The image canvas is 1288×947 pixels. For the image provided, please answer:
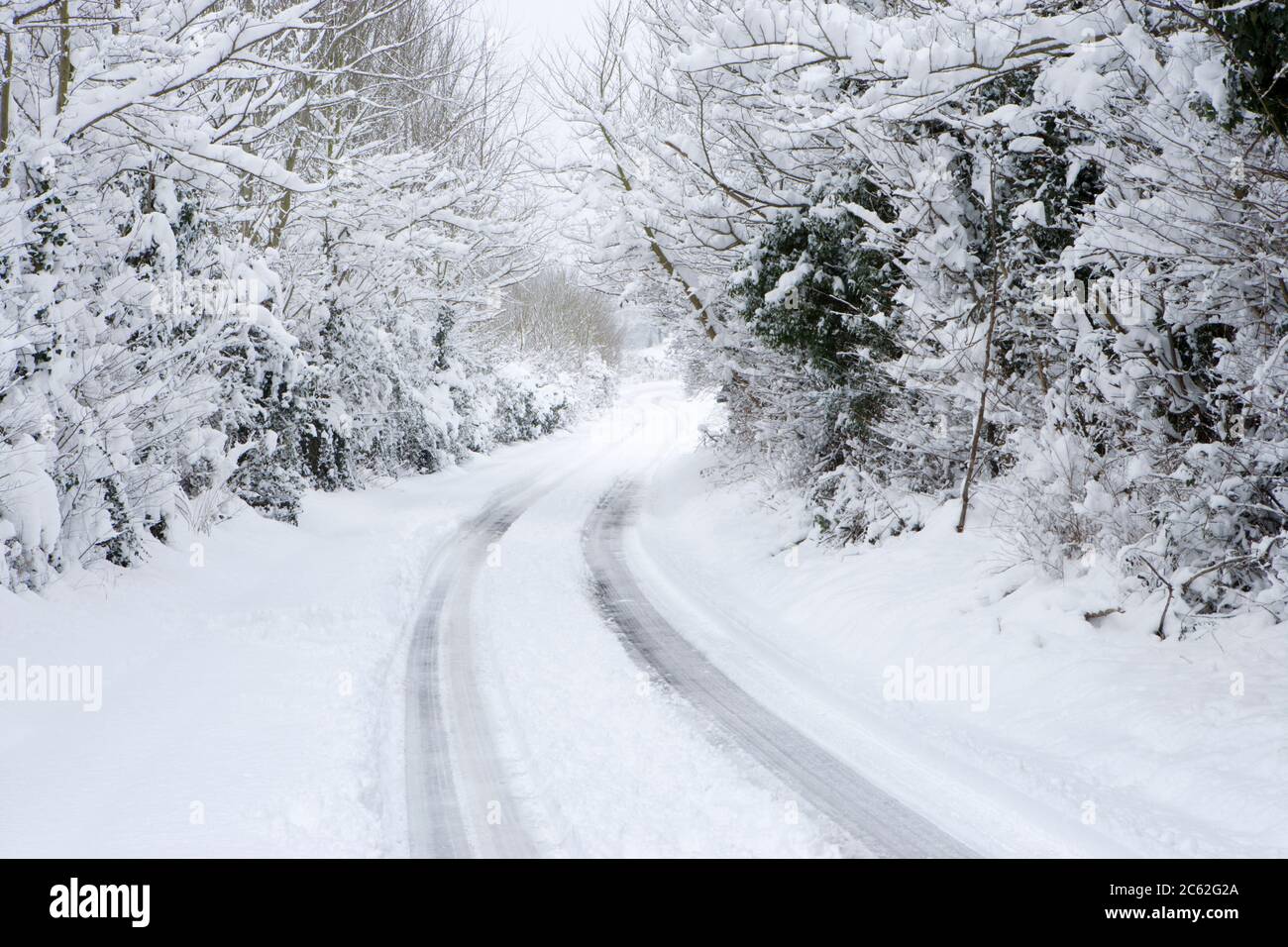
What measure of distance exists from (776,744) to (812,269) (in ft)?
23.9

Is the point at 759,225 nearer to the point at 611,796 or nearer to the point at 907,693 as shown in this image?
the point at 907,693

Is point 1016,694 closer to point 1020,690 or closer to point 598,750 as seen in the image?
point 1020,690

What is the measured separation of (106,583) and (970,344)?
8645 mm

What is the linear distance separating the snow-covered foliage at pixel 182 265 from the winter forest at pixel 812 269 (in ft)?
0.16

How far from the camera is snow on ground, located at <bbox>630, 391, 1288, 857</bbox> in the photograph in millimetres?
4234

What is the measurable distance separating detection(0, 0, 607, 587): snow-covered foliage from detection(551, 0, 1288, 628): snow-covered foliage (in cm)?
450

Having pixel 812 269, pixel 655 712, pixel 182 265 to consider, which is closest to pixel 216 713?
pixel 655 712

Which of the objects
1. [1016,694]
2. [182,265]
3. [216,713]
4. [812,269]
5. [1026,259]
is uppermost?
[812,269]

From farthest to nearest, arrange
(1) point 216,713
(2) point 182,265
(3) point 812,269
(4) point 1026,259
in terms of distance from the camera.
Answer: (3) point 812,269 < (2) point 182,265 < (4) point 1026,259 < (1) point 216,713

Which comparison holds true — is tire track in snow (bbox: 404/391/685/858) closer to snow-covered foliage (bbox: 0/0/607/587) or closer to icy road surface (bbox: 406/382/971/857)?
icy road surface (bbox: 406/382/971/857)

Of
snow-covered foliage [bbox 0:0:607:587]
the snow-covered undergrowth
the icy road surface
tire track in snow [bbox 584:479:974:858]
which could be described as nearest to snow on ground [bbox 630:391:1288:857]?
the snow-covered undergrowth

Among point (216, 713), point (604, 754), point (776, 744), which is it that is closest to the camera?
point (604, 754)

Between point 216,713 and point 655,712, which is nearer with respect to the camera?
point 216,713

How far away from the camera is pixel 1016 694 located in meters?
5.94
